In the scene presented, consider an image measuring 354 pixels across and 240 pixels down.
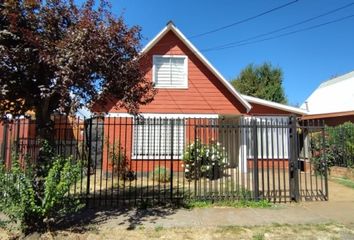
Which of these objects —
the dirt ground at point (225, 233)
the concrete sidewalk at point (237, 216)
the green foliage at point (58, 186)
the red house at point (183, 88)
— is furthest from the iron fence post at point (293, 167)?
the green foliage at point (58, 186)

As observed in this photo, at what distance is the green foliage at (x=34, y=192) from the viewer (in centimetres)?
659

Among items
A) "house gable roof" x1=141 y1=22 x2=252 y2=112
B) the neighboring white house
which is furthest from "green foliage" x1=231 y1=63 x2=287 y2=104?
"house gable roof" x1=141 y1=22 x2=252 y2=112

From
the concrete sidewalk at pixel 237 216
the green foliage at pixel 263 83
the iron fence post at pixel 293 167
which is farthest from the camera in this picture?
the green foliage at pixel 263 83

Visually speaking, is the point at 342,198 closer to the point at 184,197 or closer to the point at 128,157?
the point at 184,197

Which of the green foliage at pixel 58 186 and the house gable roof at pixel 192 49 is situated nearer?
the green foliage at pixel 58 186

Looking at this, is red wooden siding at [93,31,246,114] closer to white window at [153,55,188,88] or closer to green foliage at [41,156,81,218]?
white window at [153,55,188,88]

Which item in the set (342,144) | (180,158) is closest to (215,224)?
(180,158)

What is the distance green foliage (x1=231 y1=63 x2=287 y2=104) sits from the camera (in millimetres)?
42031

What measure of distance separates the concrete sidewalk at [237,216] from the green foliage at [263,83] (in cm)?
3369

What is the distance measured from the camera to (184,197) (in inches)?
384

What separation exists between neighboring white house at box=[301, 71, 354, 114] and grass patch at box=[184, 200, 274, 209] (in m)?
14.7

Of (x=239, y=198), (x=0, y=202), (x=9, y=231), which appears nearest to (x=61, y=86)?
(x=0, y=202)

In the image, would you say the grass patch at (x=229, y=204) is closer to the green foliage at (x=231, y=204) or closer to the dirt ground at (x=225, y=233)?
the green foliage at (x=231, y=204)

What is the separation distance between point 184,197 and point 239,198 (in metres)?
1.52
